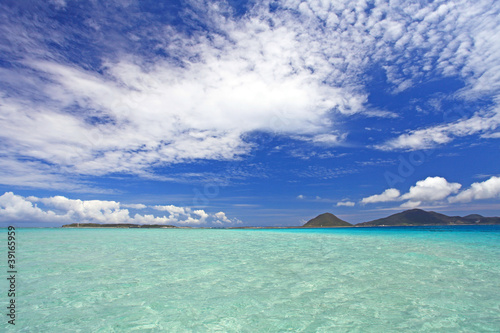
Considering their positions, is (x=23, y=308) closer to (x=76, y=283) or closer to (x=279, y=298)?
(x=76, y=283)

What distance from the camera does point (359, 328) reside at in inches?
248

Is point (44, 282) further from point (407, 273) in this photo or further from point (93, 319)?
point (407, 273)

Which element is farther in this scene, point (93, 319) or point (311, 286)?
point (311, 286)

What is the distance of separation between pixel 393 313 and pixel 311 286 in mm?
3306

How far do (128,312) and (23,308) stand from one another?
11.0ft

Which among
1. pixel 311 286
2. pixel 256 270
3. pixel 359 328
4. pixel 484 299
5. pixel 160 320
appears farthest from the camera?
pixel 256 270

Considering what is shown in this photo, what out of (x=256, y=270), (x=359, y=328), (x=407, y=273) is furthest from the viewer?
(x=256, y=270)

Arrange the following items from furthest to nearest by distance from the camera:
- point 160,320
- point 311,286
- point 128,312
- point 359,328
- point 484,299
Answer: point 311,286 < point 484,299 < point 128,312 < point 160,320 < point 359,328

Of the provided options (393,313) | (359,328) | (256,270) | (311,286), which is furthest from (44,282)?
(393,313)

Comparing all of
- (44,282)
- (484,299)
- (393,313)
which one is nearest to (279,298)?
(393,313)

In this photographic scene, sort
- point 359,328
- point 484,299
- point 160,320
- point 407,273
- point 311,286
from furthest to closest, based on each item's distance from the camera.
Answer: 1. point 407,273
2. point 311,286
3. point 484,299
4. point 160,320
5. point 359,328

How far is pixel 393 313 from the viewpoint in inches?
284

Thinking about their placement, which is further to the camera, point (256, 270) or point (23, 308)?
point (256, 270)

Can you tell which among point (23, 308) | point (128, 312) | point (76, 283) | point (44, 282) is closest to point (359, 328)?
point (128, 312)
